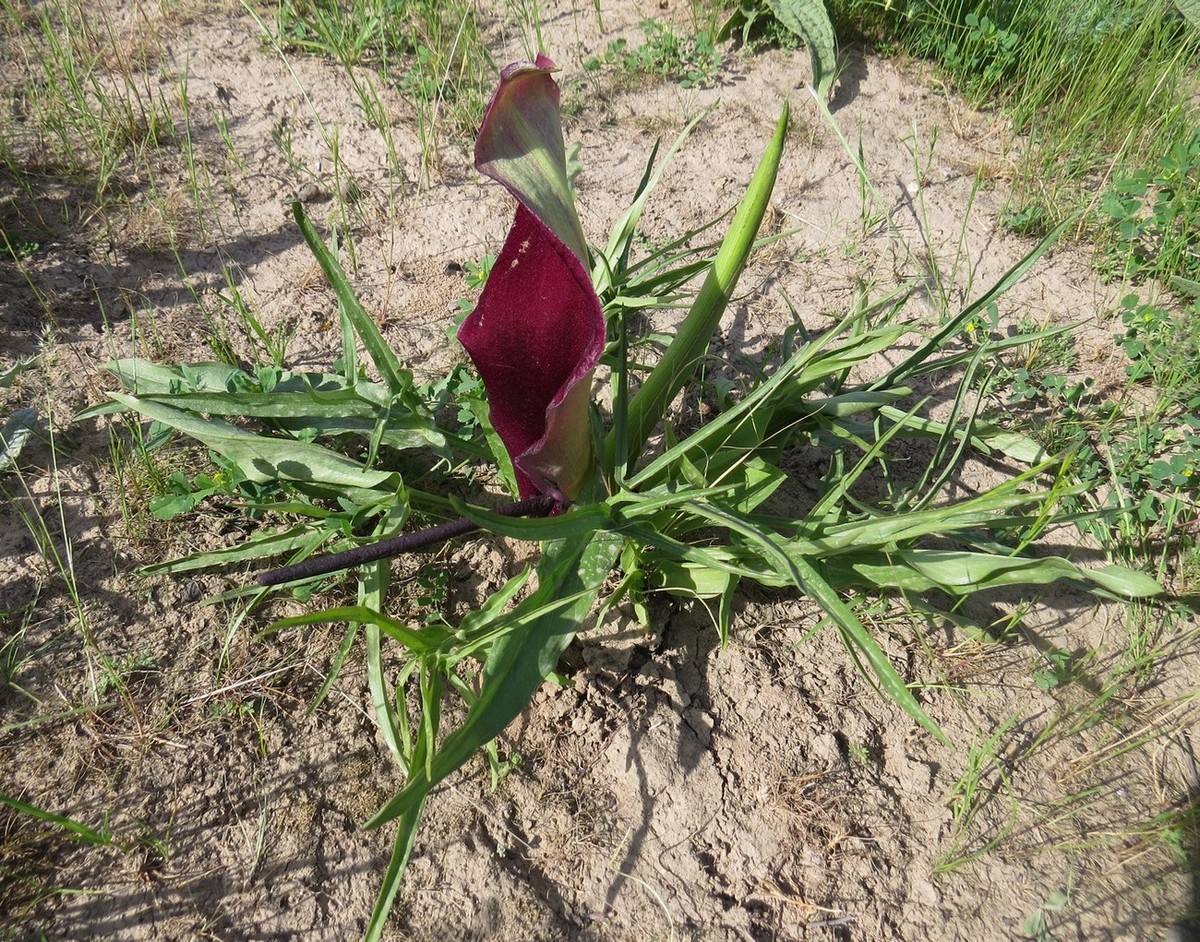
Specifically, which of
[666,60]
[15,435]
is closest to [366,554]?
[15,435]

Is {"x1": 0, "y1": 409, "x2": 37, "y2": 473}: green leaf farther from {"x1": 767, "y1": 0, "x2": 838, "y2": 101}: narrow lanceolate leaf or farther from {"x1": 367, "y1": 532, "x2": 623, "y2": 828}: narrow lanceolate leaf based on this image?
{"x1": 767, "y1": 0, "x2": 838, "y2": 101}: narrow lanceolate leaf

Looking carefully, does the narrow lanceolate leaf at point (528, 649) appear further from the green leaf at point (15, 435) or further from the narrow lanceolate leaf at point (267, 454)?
the green leaf at point (15, 435)

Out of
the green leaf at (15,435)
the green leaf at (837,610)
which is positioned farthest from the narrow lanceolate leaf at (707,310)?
the green leaf at (15,435)

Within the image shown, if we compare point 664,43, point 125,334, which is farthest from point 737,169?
point 125,334

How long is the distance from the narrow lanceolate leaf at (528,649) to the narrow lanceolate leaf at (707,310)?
7.2 inches

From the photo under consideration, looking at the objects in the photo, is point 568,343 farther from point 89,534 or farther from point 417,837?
point 89,534

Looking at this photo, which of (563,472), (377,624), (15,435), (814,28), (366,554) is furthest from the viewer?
(814,28)

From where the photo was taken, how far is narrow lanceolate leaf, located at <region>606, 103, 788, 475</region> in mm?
1060

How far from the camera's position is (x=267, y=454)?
4.38 feet

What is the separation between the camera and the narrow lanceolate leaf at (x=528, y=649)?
0.92 meters

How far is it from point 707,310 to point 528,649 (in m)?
0.56

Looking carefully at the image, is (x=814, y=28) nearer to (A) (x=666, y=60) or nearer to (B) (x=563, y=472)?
(A) (x=666, y=60)

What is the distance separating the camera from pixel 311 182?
2.04 m

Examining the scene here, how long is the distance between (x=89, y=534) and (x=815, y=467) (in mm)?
1386
